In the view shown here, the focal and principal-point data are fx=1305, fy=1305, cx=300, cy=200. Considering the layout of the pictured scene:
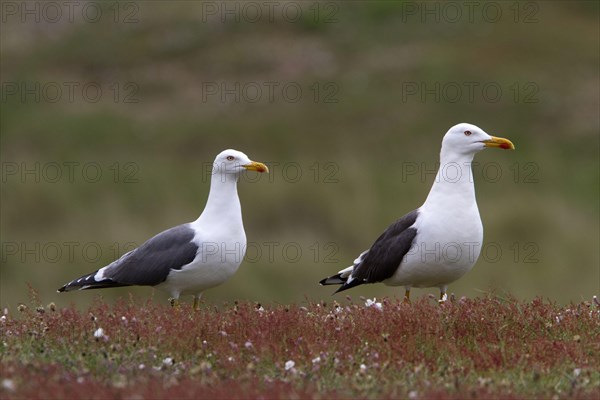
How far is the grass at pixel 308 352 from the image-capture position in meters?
7.47

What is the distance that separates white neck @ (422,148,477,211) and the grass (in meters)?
1.22

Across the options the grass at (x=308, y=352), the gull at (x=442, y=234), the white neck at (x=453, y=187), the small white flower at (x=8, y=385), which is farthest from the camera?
the white neck at (x=453, y=187)

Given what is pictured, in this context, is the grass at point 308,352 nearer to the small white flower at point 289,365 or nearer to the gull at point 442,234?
the small white flower at point 289,365

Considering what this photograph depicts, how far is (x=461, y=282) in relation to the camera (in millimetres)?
17984

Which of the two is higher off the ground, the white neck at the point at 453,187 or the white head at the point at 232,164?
the white head at the point at 232,164

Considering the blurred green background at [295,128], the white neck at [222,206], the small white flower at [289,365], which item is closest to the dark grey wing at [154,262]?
the white neck at [222,206]

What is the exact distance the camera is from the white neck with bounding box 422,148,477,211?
11.2 meters

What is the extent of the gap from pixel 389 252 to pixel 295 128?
58.0 ft

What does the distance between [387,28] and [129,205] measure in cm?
1332

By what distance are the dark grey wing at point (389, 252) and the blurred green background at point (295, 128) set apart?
517 centimetres

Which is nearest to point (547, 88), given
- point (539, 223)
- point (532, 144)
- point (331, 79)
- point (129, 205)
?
point (532, 144)

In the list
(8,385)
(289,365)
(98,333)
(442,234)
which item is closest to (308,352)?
(289,365)

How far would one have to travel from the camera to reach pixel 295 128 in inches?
Result: 1142

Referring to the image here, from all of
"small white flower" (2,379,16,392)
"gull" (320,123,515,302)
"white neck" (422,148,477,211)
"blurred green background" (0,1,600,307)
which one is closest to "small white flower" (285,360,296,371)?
"small white flower" (2,379,16,392)
